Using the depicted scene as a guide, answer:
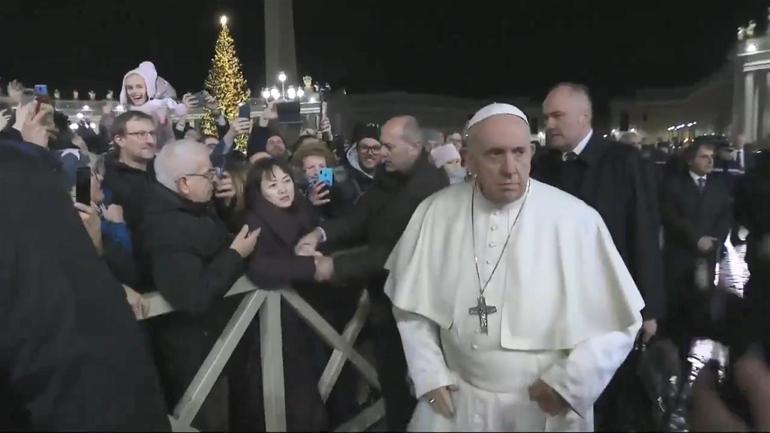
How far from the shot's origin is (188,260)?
2902 millimetres

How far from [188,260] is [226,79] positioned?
9.34ft

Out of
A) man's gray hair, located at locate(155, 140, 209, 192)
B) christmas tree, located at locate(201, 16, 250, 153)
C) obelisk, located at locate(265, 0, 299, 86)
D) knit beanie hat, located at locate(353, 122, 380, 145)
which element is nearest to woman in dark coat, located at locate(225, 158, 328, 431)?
man's gray hair, located at locate(155, 140, 209, 192)

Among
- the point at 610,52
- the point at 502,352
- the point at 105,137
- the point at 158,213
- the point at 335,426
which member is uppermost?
the point at 610,52

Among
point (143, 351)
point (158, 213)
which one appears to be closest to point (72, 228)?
point (143, 351)

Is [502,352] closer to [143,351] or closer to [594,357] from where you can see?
[594,357]

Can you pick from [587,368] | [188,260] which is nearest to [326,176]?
[188,260]

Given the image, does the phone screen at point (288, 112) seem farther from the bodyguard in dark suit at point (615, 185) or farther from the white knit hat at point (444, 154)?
the bodyguard in dark suit at point (615, 185)

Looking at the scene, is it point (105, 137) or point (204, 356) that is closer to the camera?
point (204, 356)

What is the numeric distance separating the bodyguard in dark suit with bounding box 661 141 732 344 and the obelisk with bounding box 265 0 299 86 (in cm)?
271

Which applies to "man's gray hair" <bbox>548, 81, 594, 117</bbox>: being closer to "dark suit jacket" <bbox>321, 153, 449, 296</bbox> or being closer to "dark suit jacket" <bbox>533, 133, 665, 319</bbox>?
"dark suit jacket" <bbox>533, 133, 665, 319</bbox>

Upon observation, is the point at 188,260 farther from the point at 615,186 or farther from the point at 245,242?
the point at 615,186

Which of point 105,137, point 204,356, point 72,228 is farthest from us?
point 105,137

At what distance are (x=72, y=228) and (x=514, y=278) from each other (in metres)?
1.41

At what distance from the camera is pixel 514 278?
2531mm
